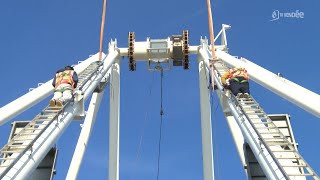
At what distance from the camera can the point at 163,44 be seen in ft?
79.3

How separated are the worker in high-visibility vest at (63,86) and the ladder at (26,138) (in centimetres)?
16

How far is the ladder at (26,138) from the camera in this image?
9827 mm

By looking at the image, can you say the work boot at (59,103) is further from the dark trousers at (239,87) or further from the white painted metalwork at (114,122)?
the white painted metalwork at (114,122)

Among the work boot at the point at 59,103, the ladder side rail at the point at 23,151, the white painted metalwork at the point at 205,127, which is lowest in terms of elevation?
the ladder side rail at the point at 23,151

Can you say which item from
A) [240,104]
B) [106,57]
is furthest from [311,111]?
[106,57]

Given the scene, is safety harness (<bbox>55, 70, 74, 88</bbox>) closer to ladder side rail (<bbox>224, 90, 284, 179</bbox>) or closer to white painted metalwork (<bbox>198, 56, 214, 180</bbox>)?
ladder side rail (<bbox>224, 90, 284, 179</bbox>)

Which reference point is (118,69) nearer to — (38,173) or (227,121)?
(227,121)

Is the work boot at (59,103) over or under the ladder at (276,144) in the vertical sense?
over

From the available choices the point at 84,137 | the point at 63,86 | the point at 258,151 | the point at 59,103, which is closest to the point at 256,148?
the point at 258,151

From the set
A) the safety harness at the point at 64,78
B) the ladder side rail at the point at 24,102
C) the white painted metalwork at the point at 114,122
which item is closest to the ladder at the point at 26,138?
the safety harness at the point at 64,78

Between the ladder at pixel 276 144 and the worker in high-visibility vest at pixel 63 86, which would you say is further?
the worker in high-visibility vest at pixel 63 86

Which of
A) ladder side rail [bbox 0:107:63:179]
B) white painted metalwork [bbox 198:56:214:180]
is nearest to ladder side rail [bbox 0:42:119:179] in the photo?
ladder side rail [bbox 0:107:63:179]

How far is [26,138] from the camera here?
11.2 metres

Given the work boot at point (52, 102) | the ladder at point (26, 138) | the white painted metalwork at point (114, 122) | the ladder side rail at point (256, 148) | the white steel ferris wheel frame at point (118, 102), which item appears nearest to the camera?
the ladder at point (26, 138)
